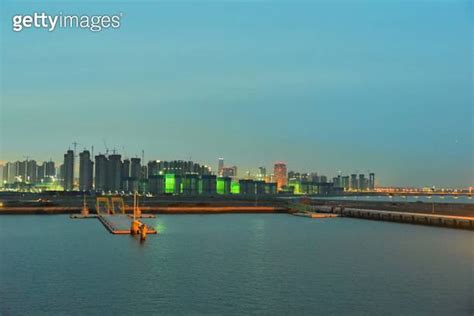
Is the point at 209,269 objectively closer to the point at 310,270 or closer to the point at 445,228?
the point at 310,270

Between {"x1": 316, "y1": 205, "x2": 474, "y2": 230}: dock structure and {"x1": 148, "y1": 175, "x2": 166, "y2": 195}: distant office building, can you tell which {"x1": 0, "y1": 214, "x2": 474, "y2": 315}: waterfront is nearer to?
{"x1": 316, "y1": 205, "x2": 474, "y2": 230}: dock structure

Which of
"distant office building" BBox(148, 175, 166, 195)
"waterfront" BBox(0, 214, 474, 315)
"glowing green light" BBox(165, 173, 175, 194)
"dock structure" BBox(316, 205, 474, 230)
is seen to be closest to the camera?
"waterfront" BBox(0, 214, 474, 315)

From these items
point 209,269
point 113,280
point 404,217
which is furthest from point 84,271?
point 404,217

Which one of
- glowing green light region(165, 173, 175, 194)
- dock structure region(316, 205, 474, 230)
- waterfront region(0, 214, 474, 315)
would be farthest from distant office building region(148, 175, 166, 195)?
waterfront region(0, 214, 474, 315)

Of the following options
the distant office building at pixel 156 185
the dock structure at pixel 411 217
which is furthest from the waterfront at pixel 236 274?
the distant office building at pixel 156 185

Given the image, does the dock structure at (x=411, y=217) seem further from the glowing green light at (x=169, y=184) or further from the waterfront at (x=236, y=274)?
the glowing green light at (x=169, y=184)

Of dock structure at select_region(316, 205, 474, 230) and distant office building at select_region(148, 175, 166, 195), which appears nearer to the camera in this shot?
dock structure at select_region(316, 205, 474, 230)
